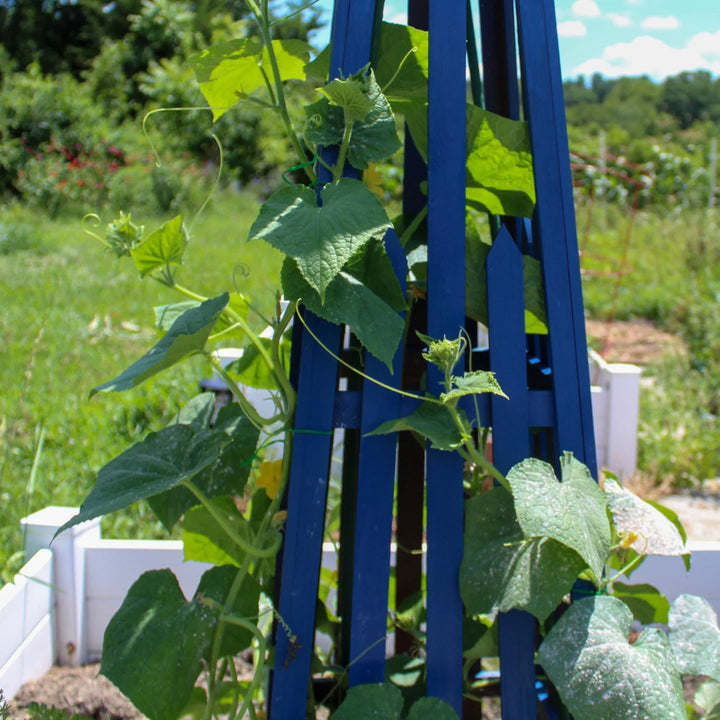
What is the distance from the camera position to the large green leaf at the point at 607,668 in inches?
41.6

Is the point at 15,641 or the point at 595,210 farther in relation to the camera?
the point at 595,210

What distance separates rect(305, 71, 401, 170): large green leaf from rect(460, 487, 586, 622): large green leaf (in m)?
0.53

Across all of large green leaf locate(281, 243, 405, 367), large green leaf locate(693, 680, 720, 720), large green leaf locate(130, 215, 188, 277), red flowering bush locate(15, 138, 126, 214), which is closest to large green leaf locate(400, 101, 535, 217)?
large green leaf locate(281, 243, 405, 367)

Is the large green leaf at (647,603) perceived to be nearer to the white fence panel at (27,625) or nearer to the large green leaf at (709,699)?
the large green leaf at (709,699)

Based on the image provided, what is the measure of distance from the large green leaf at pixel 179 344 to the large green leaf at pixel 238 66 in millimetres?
328

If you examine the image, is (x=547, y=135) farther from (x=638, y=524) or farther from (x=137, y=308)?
(x=137, y=308)

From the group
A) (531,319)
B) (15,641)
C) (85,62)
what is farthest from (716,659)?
(85,62)

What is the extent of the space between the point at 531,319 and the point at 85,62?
19.7 meters

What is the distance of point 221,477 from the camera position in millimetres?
1341

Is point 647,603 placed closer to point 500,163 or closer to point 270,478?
point 270,478

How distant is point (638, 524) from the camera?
126cm

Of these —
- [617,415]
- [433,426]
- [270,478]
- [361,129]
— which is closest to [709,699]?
[433,426]

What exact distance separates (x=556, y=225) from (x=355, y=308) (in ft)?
1.16

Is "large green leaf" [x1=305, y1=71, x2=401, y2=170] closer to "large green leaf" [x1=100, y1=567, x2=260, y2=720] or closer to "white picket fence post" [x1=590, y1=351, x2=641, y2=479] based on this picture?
"large green leaf" [x1=100, y1=567, x2=260, y2=720]
